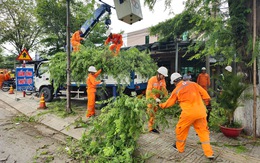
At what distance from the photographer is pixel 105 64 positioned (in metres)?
5.67

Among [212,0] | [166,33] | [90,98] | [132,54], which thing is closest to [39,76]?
[90,98]

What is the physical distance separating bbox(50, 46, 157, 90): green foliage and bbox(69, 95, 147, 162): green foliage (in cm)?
233

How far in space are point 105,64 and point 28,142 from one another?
3.09 m

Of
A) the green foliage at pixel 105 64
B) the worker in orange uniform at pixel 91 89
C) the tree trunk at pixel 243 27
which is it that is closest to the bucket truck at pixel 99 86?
the green foliage at pixel 105 64

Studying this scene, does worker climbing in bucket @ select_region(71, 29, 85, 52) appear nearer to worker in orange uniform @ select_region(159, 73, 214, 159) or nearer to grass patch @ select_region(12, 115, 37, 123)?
grass patch @ select_region(12, 115, 37, 123)

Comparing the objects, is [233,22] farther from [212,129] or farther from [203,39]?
[212,129]

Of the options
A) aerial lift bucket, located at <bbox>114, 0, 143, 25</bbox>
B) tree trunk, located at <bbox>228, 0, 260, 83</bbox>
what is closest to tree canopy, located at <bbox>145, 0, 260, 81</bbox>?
tree trunk, located at <bbox>228, 0, 260, 83</bbox>

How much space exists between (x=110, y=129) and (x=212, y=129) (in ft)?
8.89

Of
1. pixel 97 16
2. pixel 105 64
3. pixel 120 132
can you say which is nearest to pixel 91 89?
pixel 105 64

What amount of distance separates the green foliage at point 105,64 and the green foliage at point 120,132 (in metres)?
2.33

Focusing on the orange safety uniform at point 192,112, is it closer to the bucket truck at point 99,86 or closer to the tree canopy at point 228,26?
the tree canopy at point 228,26

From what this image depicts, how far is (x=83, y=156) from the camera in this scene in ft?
10.6

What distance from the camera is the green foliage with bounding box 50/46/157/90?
5.52m

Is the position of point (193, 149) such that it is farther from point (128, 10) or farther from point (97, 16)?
point (97, 16)
